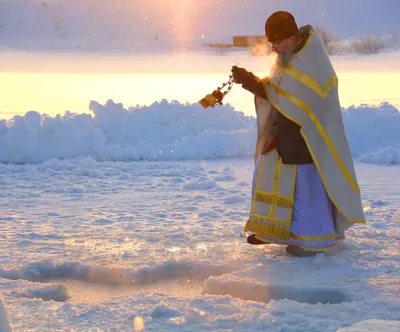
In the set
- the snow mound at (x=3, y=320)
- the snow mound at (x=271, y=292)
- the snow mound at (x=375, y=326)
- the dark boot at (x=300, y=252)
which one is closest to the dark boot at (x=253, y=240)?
the dark boot at (x=300, y=252)

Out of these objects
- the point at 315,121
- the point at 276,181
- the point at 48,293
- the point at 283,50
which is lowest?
the point at 48,293

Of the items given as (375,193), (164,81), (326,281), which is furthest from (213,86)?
(326,281)

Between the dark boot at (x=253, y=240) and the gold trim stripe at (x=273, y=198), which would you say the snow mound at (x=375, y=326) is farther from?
the dark boot at (x=253, y=240)

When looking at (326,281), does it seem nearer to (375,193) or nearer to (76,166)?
(375,193)

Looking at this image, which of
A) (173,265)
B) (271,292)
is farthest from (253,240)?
(271,292)

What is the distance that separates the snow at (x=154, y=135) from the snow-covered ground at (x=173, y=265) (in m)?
1.49

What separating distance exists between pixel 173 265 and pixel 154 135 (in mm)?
5099

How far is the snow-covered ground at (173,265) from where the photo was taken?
4336 mm

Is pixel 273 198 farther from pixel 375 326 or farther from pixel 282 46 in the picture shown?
pixel 375 326

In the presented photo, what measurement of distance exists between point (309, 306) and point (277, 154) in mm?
1226

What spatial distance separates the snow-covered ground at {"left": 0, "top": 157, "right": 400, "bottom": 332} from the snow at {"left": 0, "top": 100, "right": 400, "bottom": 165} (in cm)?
149

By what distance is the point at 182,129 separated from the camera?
10477 mm

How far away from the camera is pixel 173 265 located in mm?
5289

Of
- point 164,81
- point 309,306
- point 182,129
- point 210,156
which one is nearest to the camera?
point 309,306
